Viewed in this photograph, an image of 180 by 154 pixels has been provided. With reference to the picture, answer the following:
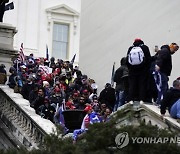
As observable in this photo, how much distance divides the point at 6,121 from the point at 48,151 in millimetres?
7314

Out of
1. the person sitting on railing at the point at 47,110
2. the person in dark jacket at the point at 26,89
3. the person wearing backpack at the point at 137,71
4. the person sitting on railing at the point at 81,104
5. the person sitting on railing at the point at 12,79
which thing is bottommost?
the person sitting on railing at the point at 81,104

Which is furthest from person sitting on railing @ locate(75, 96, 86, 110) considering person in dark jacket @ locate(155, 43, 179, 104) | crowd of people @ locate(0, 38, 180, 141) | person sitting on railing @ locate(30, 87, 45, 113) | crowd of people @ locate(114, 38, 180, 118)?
person in dark jacket @ locate(155, 43, 179, 104)

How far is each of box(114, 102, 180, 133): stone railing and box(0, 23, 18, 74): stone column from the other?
7.90 metres

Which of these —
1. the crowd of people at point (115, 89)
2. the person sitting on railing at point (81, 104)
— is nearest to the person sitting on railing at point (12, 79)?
the crowd of people at point (115, 89)

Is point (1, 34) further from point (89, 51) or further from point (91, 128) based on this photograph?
point (89, 51)

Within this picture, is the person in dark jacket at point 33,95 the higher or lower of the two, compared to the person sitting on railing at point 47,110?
higher

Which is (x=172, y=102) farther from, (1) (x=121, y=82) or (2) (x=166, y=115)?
(1) (x=121, y=82)

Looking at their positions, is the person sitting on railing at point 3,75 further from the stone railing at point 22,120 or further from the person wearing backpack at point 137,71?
the person wearing backpack at point 137,71

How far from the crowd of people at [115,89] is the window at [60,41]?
68.1ft

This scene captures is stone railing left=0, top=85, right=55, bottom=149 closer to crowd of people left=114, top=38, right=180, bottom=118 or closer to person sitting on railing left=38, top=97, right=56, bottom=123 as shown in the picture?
person sitting on railing left=38, top=97, right=56, bottom=123

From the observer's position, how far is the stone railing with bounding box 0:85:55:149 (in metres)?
14.4

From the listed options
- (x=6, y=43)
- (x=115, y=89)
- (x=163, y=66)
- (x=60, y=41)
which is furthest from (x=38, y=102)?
(x=60, y=41)

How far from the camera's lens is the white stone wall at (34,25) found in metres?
46.6

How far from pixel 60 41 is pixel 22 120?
3282cm
